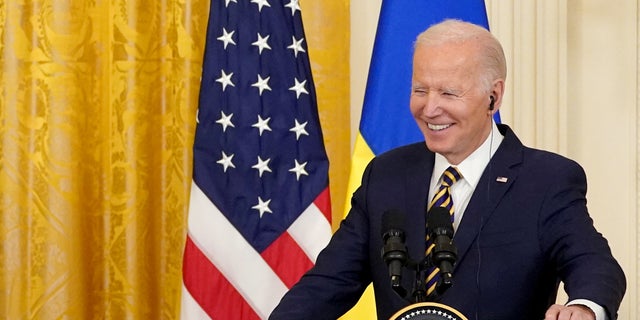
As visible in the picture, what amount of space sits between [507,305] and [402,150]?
0.57 meters

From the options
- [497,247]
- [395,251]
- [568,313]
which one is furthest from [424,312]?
[497,247]

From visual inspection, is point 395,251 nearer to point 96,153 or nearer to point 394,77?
point 394,77

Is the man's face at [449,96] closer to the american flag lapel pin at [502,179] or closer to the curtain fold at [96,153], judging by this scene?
the american flag lapel pin at [502,179]

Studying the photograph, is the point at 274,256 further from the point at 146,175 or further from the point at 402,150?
the point at 402,150

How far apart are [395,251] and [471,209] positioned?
53cm

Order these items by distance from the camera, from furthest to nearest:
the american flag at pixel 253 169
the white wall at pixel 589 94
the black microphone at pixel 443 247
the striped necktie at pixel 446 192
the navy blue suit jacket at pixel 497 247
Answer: the white wall at pixel 589 94
the american flag at pixel 253 169
the striped necktie at pixel 446 192
the navy blue suit jacket at pixel 497 247
the black microphone at pixel 443 247

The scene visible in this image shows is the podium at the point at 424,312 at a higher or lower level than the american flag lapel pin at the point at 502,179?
lower

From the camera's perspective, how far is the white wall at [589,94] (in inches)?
171

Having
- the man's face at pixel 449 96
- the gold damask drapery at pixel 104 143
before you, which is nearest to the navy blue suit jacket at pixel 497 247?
the man's face at pixel 449 96

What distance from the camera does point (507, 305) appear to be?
2.47 metres

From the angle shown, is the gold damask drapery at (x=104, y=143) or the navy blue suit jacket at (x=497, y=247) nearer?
the navy blue suit jacket at (x=497, y=247)

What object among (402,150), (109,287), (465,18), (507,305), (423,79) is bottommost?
(109,287)

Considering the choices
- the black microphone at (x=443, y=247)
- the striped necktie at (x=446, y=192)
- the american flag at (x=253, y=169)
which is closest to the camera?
the black microphone at (x=443, y=247)

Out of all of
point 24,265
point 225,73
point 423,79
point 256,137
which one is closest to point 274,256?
point 256,137
